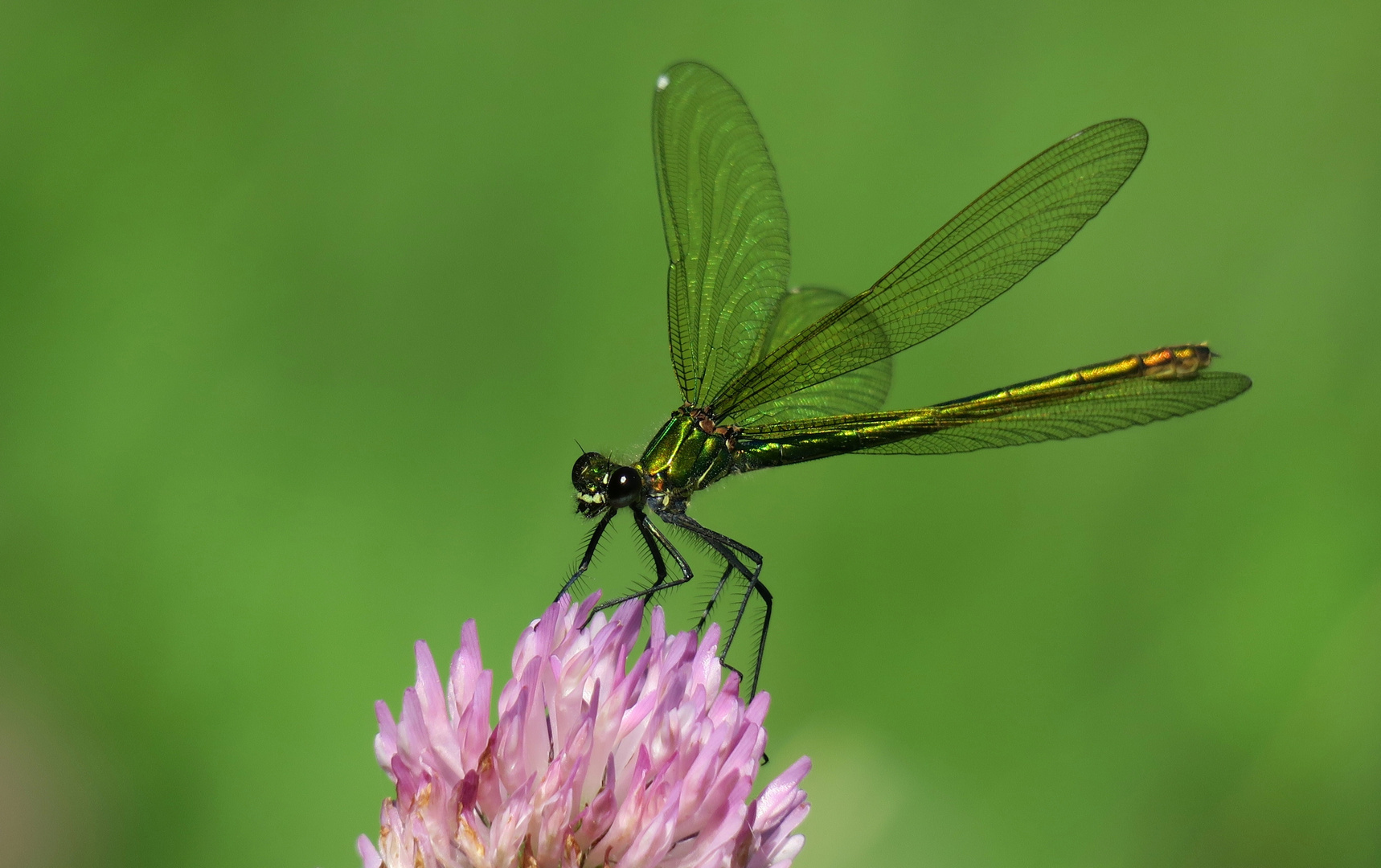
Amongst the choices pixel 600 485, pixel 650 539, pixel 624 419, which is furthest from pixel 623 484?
pixel 624 419

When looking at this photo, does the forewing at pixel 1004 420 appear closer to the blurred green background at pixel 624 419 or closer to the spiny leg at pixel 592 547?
the spiny leg at pixel 592 547

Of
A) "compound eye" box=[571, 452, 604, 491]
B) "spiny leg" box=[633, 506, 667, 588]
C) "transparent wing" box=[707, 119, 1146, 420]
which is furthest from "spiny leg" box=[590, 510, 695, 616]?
"transparent wing" box=[707, 119, 1146, 420]

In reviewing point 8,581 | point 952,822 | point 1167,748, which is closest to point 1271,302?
point 1167,748

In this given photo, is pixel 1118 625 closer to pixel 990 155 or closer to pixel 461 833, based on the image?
pixel 990 155

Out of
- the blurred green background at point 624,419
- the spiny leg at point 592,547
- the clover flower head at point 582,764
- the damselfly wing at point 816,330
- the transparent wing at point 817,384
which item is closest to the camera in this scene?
the clover flower head at point 582,764

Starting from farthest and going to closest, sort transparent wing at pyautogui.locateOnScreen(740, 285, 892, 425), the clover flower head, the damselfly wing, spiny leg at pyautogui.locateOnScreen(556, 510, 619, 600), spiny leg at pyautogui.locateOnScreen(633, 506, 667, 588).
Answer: transparent wing at pyautogui.locateOnScreen(740, 285, 892, 425) → the damselfly wing → spiny leg at pyautogui.locateOnScreen(633, 506, 667, 588) → spiny leg at pyautogui.locateOnScreen(556, 510, 619, 600) → the clover flower head

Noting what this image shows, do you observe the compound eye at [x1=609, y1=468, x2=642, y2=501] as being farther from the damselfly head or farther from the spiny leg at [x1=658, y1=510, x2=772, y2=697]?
the spiny leg at [x1=658, y1=510, x2=772, y2=697]

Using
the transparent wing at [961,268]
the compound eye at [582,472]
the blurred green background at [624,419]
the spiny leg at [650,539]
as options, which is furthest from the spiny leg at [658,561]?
the blurred green background at [624,419]

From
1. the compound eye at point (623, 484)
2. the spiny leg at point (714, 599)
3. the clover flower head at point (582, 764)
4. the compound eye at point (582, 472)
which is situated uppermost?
the compound eye at point (582, 472)
